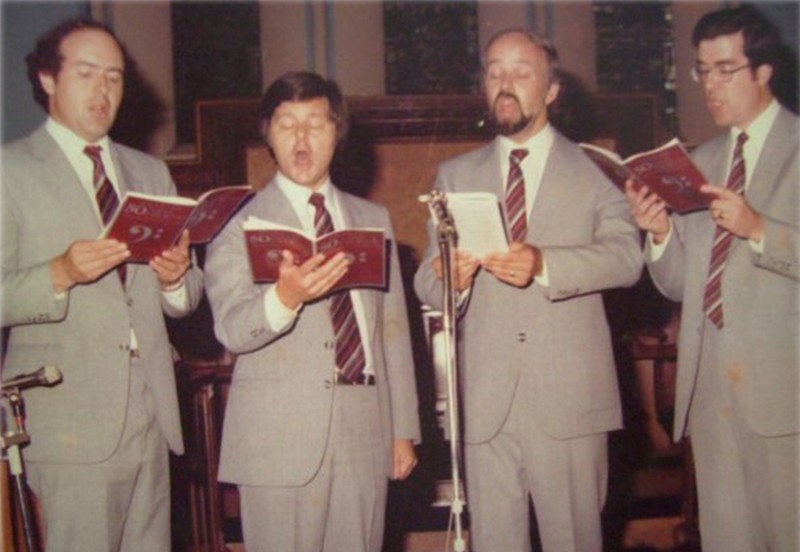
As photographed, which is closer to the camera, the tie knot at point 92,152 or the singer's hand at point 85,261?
the singer's hand at point 85,261

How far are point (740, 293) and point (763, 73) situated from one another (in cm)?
71

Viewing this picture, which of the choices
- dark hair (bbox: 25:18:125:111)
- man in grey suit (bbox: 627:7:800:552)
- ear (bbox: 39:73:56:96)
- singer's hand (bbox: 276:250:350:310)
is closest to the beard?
man in grey suit (bbox: 627:7:800:552)

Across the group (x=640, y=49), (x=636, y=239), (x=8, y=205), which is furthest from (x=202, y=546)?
(x=640, y=49)

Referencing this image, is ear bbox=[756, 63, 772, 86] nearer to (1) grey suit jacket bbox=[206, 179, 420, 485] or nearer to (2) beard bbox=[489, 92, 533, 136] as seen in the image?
(2) beard bbox=[489, 92, 533, 136]

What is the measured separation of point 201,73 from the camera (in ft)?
18.7

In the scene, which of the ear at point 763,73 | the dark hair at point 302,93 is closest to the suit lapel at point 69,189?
the dark hair at point 302,93

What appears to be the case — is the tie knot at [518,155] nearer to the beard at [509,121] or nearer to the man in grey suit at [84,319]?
the beard at [509,121]

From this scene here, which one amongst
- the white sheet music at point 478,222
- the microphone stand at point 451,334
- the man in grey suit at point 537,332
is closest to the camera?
the microphone stand at point 451,334

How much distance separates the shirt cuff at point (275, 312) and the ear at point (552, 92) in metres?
1.12

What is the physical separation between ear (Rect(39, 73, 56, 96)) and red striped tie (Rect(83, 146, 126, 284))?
0.21m

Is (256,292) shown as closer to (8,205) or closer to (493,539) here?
(8,205)

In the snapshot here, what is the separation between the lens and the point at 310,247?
2.58 metres

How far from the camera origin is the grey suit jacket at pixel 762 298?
279cm

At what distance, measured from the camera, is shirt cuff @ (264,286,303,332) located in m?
2.64
